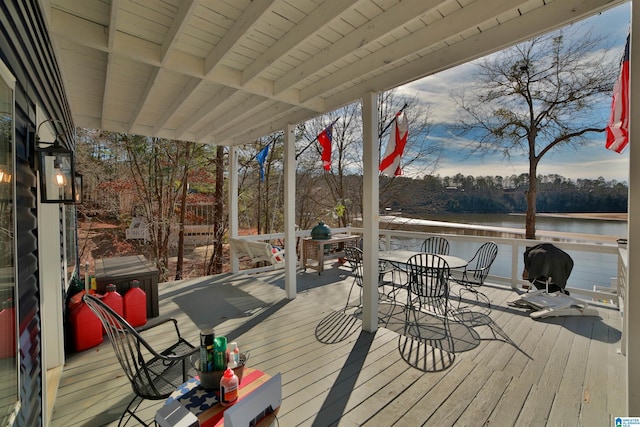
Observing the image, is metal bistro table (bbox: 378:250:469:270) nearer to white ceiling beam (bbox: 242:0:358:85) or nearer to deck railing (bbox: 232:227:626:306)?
deck railing (bbox: 232:227:626:306)

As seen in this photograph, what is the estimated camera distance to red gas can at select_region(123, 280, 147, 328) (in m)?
3.52

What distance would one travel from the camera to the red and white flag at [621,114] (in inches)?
82.2

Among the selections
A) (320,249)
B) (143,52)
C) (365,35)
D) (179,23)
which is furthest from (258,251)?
(365,35)

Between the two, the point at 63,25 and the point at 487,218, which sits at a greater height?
the point at 63,25

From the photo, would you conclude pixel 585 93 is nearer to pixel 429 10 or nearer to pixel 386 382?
pixel 429 10

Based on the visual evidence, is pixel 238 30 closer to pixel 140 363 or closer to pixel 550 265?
pixel 140 363

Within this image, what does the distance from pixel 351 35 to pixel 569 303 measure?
4.23m

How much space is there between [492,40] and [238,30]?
1996 millimetres

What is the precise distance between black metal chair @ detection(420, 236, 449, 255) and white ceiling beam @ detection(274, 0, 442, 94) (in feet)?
12.0

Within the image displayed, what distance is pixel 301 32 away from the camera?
92.7 inches

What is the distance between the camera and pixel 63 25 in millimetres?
2270

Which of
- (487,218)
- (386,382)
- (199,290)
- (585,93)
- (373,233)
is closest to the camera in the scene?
(386,382)

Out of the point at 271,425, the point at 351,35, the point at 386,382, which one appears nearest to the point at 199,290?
the point at 386,382

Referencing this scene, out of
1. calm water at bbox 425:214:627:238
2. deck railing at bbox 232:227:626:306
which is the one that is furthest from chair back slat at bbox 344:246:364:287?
calm water at bbox 425:214:627:238
